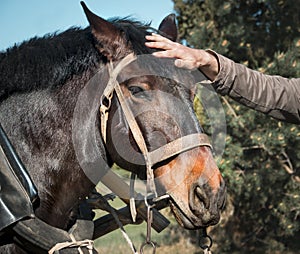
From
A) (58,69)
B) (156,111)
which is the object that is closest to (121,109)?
(156,111)

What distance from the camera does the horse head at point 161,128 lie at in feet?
7.91

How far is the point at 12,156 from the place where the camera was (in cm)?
226

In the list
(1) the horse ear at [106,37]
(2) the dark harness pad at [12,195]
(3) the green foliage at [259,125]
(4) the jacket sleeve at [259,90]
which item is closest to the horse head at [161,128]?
(1) the horse ear at [106,37]

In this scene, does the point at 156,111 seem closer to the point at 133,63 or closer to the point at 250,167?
the point at 133,63

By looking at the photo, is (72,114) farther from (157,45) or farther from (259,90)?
(259,90)

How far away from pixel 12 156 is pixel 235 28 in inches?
249

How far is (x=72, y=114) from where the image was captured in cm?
263

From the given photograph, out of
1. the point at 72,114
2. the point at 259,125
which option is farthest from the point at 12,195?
the point at 259,125

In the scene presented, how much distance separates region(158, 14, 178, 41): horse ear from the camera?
2.99 m

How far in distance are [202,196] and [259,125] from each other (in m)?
5.48

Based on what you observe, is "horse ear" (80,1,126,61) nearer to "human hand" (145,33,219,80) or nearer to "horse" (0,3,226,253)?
"horse" (0,3,226,253)

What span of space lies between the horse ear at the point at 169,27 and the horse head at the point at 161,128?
0.32 m

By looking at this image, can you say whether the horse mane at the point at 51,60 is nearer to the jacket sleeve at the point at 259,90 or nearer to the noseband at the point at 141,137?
the noseband at the point at 141,137

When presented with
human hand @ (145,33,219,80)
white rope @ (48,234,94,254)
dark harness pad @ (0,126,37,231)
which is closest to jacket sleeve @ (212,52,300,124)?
human hand @ (145,33,219,80)
